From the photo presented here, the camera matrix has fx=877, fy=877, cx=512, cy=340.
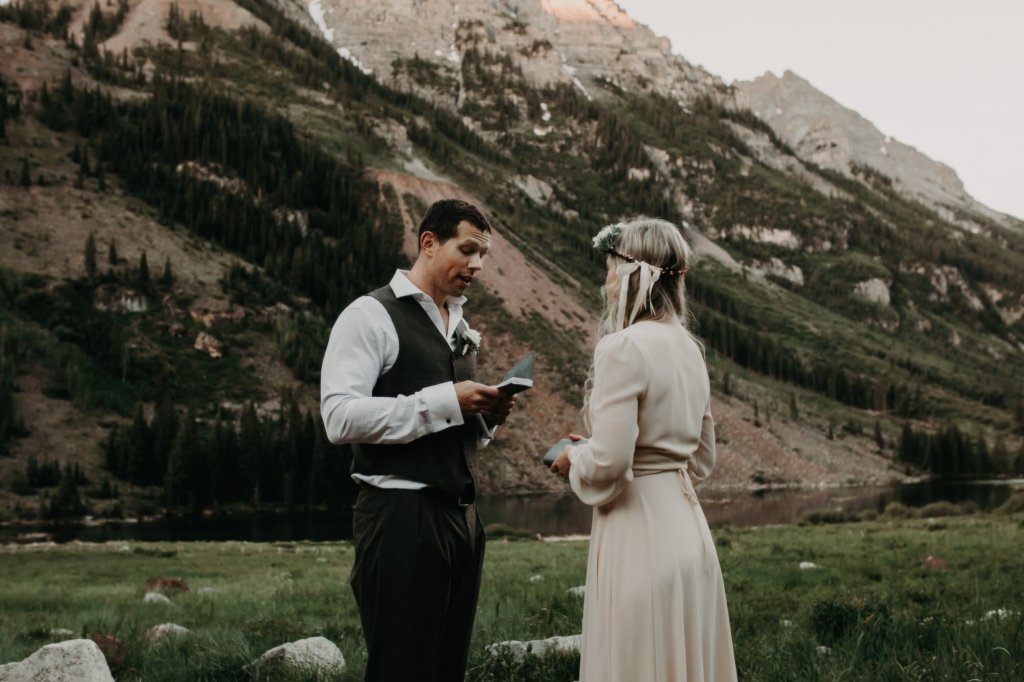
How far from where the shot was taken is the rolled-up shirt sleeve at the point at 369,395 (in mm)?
3771

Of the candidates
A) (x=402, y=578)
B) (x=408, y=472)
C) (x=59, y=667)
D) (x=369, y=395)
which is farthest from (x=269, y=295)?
(x=402, y=578)

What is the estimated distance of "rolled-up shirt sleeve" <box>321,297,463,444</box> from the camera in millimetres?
3771

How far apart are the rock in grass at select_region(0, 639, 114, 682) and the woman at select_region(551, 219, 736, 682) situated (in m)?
2.64

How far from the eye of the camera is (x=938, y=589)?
953 centimetres

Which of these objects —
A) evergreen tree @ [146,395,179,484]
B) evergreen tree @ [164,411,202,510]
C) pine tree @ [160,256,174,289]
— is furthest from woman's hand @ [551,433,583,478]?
pine tree @ [160,256,174,289]

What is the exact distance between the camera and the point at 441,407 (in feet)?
12.6

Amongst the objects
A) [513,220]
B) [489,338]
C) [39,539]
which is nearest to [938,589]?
[39,539]

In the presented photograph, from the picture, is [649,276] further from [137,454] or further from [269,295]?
[269,295]

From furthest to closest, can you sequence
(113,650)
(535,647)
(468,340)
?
1. (113,650)
2. (535,647)
3. (468,340)

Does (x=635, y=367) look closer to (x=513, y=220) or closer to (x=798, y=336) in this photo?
(x=513, y=220)

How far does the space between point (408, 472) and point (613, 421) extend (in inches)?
36.9

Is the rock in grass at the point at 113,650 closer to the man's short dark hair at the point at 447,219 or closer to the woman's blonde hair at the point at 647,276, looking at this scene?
the man's short dark hair at the point at 447,219

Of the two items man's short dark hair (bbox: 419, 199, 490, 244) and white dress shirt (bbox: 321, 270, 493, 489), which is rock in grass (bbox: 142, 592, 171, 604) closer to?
white dress shirt (bbox: 321, 270, 493, 489)

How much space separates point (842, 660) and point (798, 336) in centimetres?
15929
